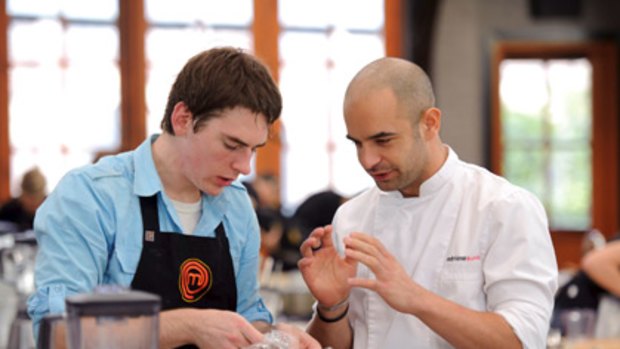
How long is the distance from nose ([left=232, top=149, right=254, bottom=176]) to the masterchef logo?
0.74 ft

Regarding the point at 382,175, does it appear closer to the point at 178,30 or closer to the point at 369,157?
the point at 369,157

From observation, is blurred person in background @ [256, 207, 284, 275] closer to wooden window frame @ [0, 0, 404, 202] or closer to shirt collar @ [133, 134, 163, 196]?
wooden window frame @ [0, 0, 404, 202]

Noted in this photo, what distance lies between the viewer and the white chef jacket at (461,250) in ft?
6.71

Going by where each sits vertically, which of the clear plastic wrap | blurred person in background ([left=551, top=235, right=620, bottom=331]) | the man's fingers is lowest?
blurred person in background ([left=551, top=235, right=620, bottom=331])

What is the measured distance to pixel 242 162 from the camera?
198 centimetres

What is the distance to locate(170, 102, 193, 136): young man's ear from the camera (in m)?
1.99

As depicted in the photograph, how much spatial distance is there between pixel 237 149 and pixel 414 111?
14.7 inches

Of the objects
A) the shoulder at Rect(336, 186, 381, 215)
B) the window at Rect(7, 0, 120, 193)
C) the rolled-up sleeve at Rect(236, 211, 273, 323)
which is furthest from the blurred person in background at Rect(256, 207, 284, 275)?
the rolled-up sleeve at Rect(236, 211, 273, 323)

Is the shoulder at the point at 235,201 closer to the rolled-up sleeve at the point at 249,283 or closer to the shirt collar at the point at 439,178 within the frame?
the rolled-up sleeve at the point at 249,283

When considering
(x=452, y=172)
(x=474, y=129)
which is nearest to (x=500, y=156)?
(x=474, y=129)

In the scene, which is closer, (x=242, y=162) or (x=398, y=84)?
(x=242, y=162)

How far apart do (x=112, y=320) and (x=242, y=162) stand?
0.54 metres

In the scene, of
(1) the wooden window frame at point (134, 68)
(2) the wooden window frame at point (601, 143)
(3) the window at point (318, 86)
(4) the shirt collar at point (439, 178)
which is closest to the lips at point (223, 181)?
(4) the shirt collar at point (439, 178)

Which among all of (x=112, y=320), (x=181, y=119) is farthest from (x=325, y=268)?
(x=112, y=320)
